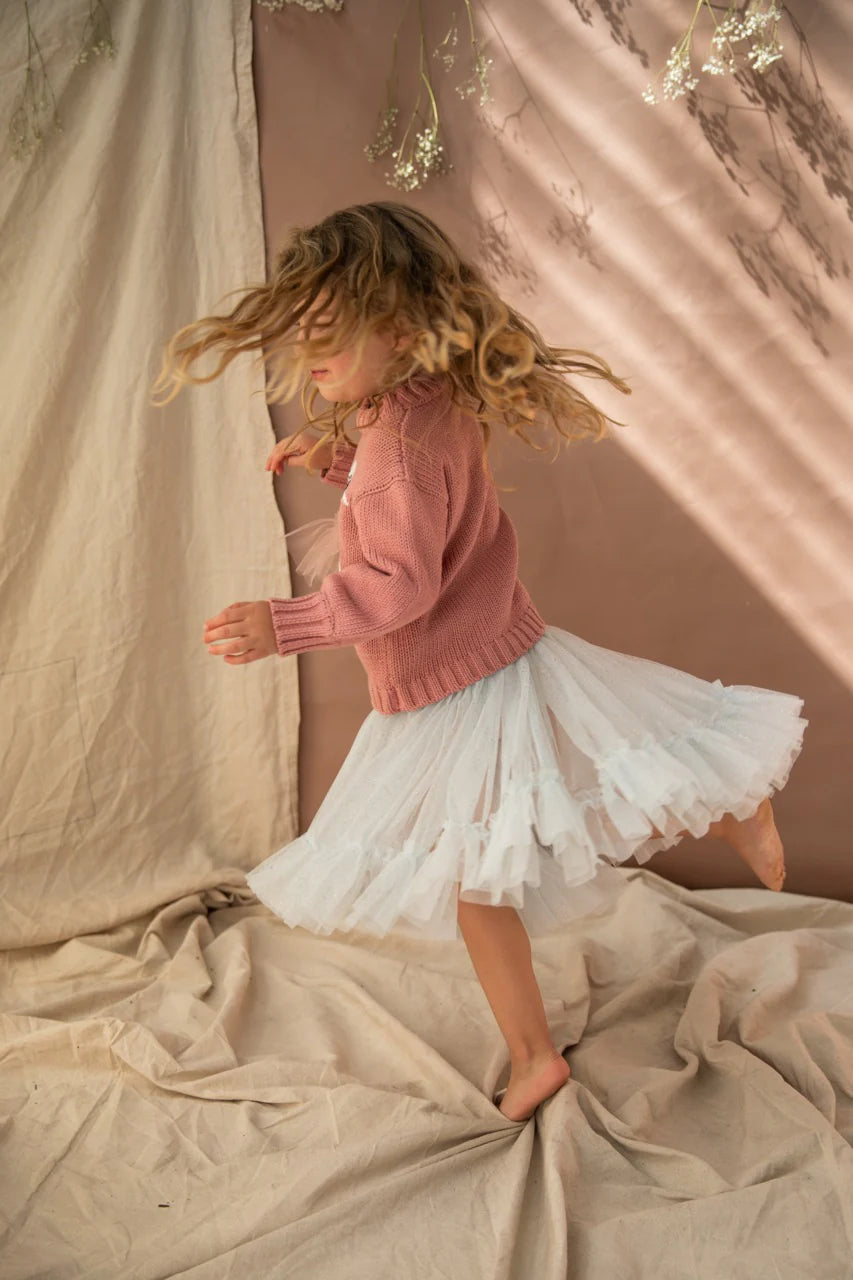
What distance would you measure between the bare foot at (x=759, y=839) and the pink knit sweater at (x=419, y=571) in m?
0.35

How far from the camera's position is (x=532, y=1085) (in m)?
1.34

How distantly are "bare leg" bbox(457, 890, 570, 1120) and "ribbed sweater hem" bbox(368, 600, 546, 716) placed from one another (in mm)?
249

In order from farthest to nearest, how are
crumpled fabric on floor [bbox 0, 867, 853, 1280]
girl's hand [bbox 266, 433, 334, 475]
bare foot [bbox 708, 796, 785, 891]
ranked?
girl's hand [bbox 266, 433, 334, 475] → bare foot [bbox 708, 796, 785, 891] → crumpled fabric on floor [bbox 0, 867, 853, 1280]

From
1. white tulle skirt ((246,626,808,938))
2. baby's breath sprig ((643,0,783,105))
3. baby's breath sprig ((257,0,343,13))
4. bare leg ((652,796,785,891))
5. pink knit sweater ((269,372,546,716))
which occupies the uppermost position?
baby's breath sprig ((257,0,343,13))

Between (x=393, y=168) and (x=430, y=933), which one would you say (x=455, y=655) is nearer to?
(x=430, y=933)

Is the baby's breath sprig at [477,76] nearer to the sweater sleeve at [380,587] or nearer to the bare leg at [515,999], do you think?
the sweater sleeve at [380,587]

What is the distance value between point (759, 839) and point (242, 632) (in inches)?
28.1

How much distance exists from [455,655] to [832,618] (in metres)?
0.74

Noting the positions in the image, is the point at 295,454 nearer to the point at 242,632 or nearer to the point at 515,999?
the point at 242,632

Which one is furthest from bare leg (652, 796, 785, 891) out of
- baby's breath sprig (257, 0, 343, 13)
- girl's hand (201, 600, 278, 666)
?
baby's breath sprig (257, 0, 343, 13)

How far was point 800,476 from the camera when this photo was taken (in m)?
1.67

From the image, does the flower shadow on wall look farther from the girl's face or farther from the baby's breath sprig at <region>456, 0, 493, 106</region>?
the girl's face

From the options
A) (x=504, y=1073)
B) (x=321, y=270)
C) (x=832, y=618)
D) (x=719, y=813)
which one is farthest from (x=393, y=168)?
(x=504, y=1073)

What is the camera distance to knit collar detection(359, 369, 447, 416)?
122cm
